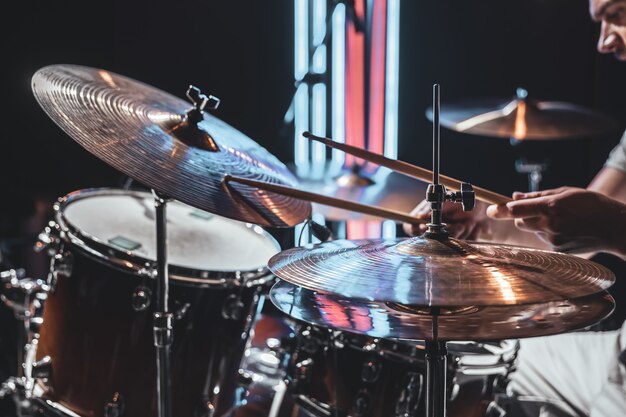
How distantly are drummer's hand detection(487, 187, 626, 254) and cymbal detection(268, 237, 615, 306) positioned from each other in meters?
0.18

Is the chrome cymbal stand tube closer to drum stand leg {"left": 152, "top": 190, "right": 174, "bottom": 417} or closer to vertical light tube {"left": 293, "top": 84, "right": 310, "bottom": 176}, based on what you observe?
drum stand leg {"left": 152, "top": 190, "right": 174, "bottom": 417}

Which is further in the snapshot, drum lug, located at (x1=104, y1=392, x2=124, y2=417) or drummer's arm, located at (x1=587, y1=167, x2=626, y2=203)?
drummer's arm, located at (x1=587, y1=167, x2=626, y2=203)

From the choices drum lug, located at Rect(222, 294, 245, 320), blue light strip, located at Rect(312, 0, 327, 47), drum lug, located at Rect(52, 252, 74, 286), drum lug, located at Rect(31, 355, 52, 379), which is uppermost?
blue light strip, located at Rect(312, 0, 327, 47)

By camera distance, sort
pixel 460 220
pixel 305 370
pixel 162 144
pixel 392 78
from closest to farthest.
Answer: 1. pixel 162 144
2. pixel 305 370
3. pixel 460 220
4. pixel 392 78

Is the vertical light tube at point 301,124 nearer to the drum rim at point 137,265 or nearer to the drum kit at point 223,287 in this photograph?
the drum kit at point 223,287

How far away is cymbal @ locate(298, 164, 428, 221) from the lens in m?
2.10

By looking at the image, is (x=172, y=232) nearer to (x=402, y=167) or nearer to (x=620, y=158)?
(x=402, y=167)

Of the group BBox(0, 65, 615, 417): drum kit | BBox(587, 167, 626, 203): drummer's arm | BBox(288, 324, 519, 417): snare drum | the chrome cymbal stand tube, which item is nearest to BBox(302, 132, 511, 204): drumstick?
BBox(0, 65, 615, 417): drum kit

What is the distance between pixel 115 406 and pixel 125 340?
137mm

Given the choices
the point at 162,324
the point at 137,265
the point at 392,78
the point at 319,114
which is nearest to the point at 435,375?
the point at 162,324

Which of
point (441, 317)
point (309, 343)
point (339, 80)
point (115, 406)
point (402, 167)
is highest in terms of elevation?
point (402, 167)

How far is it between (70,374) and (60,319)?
117mm

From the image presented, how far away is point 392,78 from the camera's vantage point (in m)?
3.65

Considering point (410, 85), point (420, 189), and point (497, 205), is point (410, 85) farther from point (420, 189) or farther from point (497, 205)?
point (497, 205)
